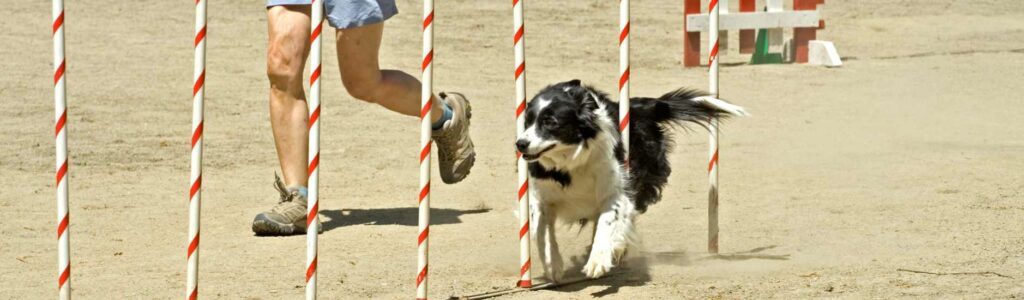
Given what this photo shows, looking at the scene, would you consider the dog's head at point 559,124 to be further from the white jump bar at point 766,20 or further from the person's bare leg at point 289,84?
the white jump bar at point 766,20

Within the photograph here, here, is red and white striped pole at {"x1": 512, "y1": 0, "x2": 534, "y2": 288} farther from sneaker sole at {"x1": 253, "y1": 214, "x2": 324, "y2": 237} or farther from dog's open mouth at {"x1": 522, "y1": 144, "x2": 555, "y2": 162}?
sneaker sole at {"x1": 253, "y1": 214, "x2": 324, "y2": 237}

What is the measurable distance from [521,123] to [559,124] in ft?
0.68

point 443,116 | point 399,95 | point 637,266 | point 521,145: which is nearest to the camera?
point 521,145

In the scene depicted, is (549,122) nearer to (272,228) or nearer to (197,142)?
(197,142)

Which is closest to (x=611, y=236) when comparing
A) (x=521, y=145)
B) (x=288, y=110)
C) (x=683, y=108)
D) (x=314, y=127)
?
(x=521, y=145)

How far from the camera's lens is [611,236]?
5320mm

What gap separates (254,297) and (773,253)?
222cm

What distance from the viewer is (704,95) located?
603cm

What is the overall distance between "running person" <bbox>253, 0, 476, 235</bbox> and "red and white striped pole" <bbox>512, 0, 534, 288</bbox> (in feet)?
4.08

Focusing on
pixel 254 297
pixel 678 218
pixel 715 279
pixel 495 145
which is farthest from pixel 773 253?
pixel 495 145

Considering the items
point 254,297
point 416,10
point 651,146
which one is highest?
point 416,10

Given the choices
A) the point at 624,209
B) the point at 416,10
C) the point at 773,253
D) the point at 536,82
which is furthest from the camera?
the point at 416,10

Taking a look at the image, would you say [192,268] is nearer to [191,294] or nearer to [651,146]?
[191,294]

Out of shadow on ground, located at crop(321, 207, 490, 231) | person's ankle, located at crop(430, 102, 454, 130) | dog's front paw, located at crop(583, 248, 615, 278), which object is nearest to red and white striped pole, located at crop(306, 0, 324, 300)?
dog's front paw, located at crop(583, 248, 615, 278)
